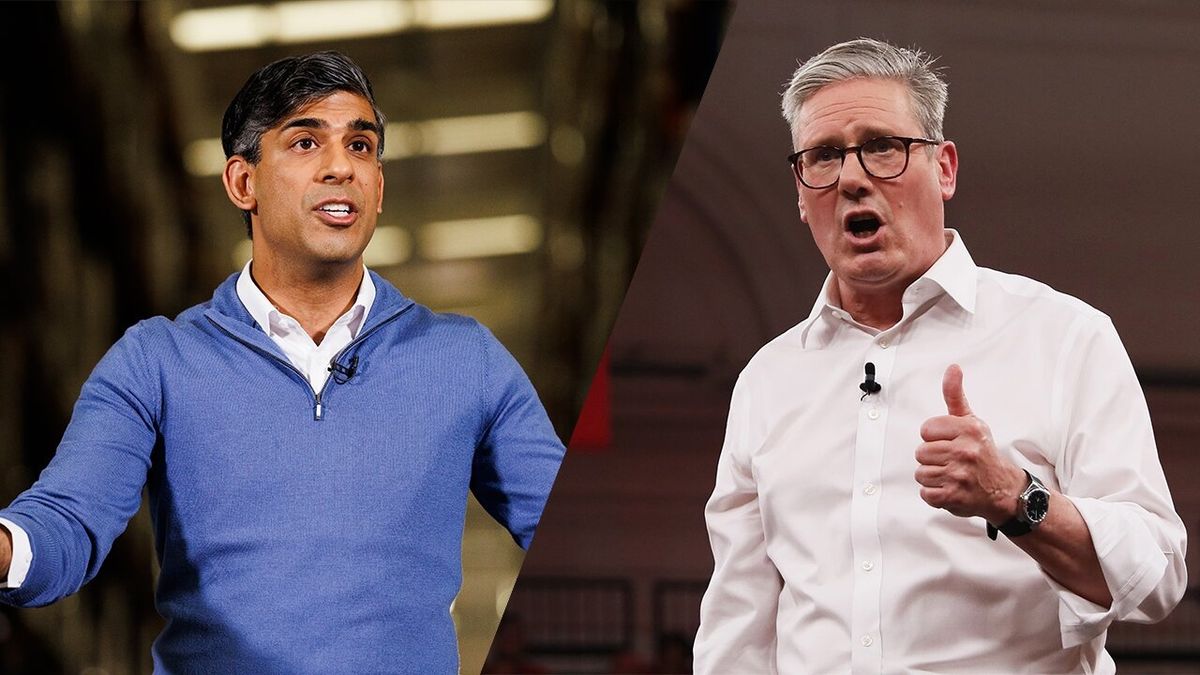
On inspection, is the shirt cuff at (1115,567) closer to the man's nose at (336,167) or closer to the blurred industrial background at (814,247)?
the blurred industrial background at (814,247)

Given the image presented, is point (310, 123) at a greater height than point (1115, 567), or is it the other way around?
point (310, 123)

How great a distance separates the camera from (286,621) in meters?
0.97

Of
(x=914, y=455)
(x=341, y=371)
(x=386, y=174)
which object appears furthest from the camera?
(x=386, y=174)

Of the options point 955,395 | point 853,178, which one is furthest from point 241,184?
point 955,395

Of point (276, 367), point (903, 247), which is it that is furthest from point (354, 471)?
point (903, 247)

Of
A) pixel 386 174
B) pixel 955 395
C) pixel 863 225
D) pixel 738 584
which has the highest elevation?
pixel 386 174

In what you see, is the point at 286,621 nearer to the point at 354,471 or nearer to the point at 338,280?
the point at 354,471

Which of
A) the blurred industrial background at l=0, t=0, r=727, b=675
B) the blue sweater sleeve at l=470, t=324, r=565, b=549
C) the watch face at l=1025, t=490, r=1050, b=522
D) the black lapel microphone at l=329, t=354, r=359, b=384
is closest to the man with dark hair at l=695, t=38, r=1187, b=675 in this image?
the watch face at l=1025, t=490, r=1050, b=522

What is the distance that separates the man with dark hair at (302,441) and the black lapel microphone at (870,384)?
0.23 m

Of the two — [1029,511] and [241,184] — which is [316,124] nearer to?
[241,184]

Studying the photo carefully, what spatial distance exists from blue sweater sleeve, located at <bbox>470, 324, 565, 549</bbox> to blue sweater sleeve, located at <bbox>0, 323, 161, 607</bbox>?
0.24 meters

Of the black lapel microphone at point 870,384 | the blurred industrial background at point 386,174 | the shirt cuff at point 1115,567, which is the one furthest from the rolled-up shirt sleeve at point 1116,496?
the blurred industrial background at point 386,174

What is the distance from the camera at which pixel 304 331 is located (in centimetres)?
106

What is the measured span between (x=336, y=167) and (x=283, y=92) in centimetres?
7
